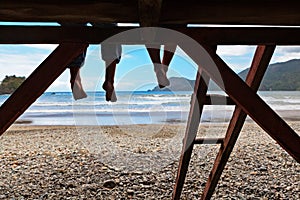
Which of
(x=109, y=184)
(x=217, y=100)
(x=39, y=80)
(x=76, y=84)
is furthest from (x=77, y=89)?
(x=109, y=184)

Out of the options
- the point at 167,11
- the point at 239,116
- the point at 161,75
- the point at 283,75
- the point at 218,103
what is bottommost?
the point at 283,75

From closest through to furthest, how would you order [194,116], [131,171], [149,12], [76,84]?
[149,12] → [76,84] → [194,116] → [131,171]

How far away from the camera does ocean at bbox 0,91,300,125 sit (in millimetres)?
9383

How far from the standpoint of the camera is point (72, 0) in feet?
3.20

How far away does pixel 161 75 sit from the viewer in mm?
1964

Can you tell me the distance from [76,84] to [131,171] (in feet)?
7.18

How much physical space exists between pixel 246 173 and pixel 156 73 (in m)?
2.30

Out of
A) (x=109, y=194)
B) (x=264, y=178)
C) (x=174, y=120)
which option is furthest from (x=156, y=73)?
(x=174, y=120)

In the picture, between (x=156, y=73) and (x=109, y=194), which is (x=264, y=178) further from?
(x=156, y=73)

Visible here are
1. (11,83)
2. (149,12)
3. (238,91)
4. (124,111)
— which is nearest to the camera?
(149,12)

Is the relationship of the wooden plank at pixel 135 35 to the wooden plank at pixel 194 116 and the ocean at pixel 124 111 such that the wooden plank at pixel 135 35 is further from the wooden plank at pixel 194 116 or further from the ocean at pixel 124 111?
the ocean at pixel 124 111

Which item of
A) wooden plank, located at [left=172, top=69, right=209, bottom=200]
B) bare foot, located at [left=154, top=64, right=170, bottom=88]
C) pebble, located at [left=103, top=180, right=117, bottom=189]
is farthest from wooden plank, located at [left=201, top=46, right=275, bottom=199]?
pebble, located at [left=103, top=180, right=117, bottom=189]

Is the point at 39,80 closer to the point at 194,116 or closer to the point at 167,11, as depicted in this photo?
the point at 167,11

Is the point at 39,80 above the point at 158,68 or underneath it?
above
